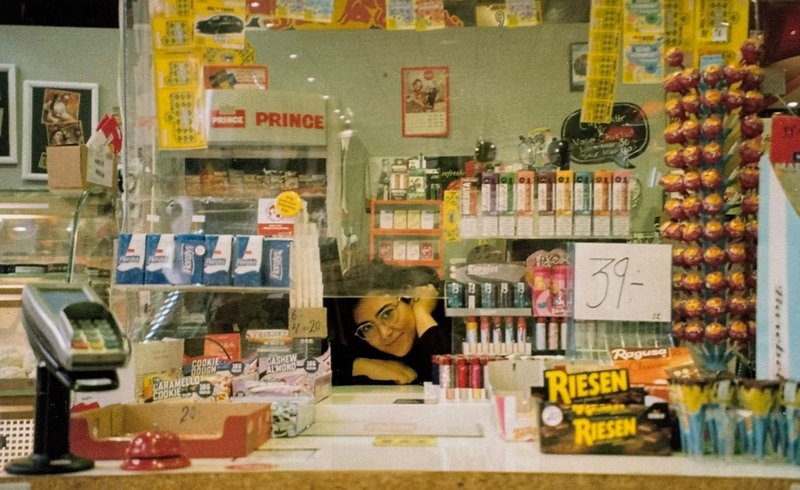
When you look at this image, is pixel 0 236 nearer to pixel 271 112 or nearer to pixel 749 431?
pixel 271 112

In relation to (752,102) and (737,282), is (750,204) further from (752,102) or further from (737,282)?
(752,102)

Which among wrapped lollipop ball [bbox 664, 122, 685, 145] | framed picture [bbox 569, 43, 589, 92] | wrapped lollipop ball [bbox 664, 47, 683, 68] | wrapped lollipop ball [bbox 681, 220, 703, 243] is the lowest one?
wrapped lollipop ball [bbox 681, 220, 703, 243]

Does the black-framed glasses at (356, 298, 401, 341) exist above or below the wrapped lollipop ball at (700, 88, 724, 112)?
below

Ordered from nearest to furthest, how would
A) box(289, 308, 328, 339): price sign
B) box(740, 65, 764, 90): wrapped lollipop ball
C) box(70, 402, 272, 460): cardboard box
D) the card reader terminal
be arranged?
the card reader terminal
box(70, 402, 272, 460): cardboard box
box(740, 65, 764, 90): wrapped lollipop ball
box(289, 308, 328, 339): price sign

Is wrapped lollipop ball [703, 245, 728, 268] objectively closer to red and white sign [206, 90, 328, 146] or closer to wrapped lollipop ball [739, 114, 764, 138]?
wrapped lollipop ball [739, 114, 764, 138]

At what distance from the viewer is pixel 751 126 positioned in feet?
11.4

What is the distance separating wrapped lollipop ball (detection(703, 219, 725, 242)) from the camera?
343cm

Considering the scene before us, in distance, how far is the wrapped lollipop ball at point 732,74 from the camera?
3471mm

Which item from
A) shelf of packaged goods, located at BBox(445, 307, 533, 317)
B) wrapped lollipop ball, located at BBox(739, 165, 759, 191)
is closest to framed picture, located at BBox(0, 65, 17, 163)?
shelf of packaged goods, located at BBox(445, 307, 533, 317)

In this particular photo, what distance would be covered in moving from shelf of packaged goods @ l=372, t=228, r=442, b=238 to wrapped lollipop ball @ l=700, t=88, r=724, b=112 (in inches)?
66.4

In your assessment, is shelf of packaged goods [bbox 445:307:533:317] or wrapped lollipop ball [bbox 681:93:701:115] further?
shelf of packaged goods [bbox 445:307:533:317]

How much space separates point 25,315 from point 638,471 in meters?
1.60

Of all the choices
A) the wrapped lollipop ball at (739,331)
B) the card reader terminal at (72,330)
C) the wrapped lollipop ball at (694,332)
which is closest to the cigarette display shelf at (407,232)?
the wrapped lollipop ball at (694,332)

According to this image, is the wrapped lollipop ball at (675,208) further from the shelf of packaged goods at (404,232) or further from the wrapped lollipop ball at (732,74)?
the shelf of packaged goods at (404,232)
